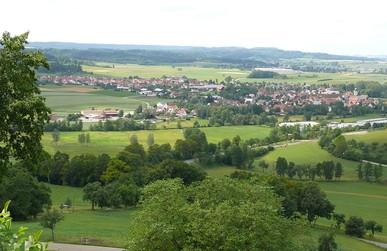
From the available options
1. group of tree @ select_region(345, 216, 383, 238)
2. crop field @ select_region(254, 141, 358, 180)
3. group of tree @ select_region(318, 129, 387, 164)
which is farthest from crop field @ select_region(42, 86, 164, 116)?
group of tree @ select_region(345, 216, 383, 238)

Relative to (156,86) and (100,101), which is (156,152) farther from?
(156,86)

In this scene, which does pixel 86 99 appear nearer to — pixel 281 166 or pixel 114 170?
pixel 281 166

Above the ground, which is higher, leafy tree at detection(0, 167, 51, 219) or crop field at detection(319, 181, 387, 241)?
leafy tree at detection(0, 167, 51, 219)

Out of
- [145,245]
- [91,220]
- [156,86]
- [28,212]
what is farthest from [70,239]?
[156,86]

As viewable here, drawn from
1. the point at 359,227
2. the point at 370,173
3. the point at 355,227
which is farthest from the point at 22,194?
the point at 370,173

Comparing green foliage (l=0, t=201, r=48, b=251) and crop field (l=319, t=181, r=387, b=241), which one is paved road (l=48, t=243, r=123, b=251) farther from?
crop field (l=319, t=181, r=387, b=241)

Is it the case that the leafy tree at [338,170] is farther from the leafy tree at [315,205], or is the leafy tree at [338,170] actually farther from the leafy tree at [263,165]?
the leafy tree at [315,205]

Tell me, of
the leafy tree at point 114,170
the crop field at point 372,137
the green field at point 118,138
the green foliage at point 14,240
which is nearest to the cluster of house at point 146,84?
the green field at point 118,138
